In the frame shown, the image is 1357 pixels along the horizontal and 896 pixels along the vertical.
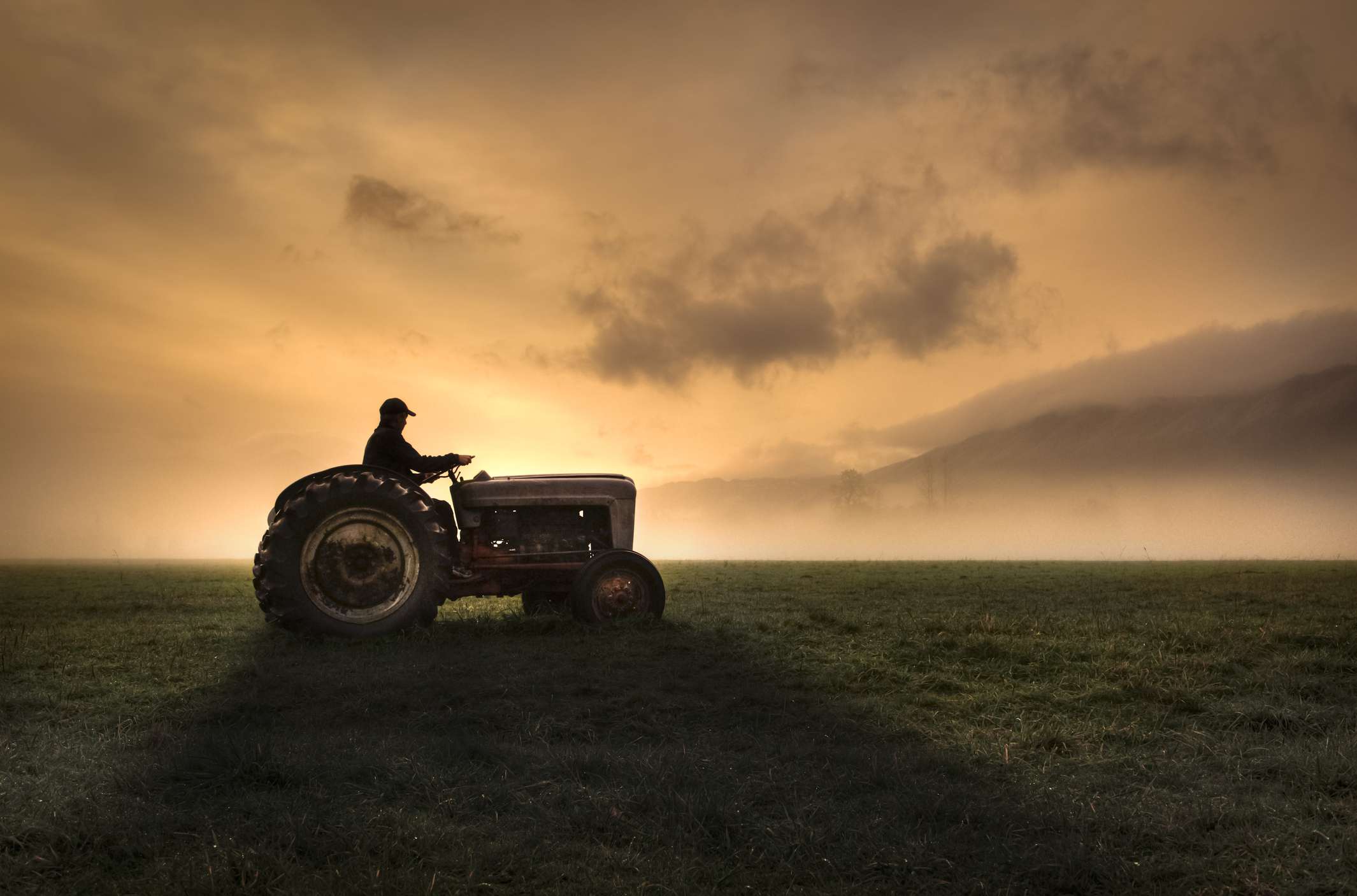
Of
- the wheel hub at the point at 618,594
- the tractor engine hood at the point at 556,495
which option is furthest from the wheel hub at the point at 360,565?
the wheel hub at the point at 618,594

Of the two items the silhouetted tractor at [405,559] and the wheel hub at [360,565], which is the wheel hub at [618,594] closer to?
the silhouetted tractor at [405,559]

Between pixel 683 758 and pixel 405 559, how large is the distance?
6.39m

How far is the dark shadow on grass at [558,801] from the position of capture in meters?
4.22

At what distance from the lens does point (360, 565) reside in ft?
36.4

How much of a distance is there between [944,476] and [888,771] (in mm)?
111417

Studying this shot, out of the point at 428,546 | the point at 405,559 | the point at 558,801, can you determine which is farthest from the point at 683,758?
the point at 405,559

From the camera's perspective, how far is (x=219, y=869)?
4.11 meters

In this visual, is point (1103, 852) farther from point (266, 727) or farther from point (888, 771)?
point (266, 727)

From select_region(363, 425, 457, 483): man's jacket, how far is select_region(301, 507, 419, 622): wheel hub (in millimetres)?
976

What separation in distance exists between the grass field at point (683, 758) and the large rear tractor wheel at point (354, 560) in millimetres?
526

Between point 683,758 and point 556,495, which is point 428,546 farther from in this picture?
point 683,758

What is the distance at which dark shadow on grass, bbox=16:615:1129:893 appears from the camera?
422cm

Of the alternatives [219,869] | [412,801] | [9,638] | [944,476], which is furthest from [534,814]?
[944,476]

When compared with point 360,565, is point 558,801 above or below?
Answer: below
